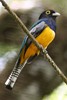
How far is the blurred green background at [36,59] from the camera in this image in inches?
243

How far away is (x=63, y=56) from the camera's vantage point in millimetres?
6547

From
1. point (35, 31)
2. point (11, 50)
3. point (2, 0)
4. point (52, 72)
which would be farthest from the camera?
point (52, 72)

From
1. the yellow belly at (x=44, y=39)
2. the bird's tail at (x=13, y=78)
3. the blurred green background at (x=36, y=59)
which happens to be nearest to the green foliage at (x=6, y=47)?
the blurred green background at (x=36, y=59)

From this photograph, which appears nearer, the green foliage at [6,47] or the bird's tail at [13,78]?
the bird's tail at [13,78]

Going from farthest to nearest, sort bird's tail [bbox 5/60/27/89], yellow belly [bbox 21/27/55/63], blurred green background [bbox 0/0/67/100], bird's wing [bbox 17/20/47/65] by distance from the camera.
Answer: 1. blurred green background [bbox 0/0/67/100]
2. yellow belly [bbox 21/27/55/63]
3. bird's wing [bbox 17/20/47/65]
4. bird's tail [bbox 5/60/27/89]

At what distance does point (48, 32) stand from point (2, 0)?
49.7 inches

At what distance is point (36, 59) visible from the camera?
21.3 ft

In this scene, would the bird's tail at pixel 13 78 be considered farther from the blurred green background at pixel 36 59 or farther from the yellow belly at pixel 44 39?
the blurred green background at pixel 36 59

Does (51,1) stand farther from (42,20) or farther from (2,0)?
(2,0)

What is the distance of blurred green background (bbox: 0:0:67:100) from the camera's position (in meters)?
6.18

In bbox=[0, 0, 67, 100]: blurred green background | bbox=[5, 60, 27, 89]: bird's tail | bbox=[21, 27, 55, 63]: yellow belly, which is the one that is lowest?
bbox=[5, 60, 27, 89]: bird's tail

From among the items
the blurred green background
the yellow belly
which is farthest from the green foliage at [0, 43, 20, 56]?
the yellow belly

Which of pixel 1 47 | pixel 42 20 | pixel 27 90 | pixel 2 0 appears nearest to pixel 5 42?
pixel 1 47

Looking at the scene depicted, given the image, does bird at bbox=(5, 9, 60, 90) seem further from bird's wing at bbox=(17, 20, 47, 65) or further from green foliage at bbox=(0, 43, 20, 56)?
green foliage at bbox=(0, 43, 20, 56)
